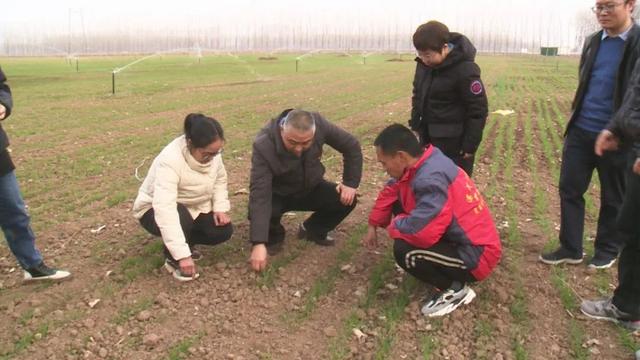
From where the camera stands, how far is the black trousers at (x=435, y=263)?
12.6 feet

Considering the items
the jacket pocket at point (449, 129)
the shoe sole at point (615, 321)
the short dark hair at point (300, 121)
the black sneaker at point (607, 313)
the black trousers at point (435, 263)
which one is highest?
the short dark hair at point (300, 121)

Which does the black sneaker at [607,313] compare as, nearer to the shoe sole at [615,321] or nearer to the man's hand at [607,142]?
the shoe sole at [615,321]

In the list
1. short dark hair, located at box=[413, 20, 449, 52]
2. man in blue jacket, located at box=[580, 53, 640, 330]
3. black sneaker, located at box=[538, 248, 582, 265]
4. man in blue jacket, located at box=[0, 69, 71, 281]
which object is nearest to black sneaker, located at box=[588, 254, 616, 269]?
black sneaker, located at box=[538, 248, 582, 265]

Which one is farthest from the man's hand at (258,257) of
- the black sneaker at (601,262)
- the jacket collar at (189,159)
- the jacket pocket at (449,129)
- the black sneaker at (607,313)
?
the black sneaker at (601,262)

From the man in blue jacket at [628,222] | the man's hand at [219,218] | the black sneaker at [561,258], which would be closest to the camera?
the man in blue jacket at [628,222]

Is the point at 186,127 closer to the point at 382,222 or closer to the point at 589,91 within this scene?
the point at 382,222

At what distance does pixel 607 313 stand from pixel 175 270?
10.5ft

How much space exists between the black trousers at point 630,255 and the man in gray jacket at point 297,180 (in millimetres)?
2120

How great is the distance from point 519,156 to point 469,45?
16.2 feet

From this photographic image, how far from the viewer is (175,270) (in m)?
4.51

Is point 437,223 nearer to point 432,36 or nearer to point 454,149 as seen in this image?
point 454,149

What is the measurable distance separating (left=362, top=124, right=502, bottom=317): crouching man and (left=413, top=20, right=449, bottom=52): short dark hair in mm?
922

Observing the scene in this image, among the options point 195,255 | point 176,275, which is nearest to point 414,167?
point 176,275

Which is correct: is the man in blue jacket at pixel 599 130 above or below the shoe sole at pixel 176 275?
above
